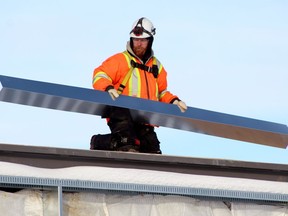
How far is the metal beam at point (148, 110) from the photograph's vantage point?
13898 millimetres

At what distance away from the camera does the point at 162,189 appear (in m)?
12.7

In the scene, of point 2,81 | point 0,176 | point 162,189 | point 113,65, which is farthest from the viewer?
point 113,65

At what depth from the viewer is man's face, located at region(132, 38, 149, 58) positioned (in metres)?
15.4

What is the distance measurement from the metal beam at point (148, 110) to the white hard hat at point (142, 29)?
1219 mm

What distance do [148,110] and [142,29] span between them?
4.78 feet

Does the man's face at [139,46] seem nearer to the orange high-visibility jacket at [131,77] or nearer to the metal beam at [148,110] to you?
the orange high-visibility jacket at [131,77]

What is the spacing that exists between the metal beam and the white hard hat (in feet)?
4.00

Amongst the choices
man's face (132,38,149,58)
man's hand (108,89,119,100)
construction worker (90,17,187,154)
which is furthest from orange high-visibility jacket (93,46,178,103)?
man's hand (108,89,119,100)

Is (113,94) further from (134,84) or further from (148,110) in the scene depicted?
(134,84)

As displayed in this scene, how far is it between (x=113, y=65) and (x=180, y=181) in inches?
A: 115

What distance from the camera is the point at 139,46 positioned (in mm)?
15438

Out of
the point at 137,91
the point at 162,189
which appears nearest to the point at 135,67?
the point at 137,91

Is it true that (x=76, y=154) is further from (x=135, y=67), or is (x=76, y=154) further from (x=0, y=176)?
(x=135, y=67)

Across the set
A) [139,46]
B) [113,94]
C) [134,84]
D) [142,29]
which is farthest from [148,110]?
[142,29]
